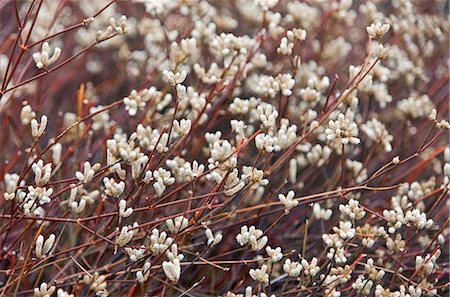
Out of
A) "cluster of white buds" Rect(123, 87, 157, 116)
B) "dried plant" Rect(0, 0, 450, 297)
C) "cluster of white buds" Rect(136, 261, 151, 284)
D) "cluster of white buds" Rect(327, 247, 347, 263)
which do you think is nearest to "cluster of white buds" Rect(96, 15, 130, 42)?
"dried plant" Rect(0, 0, 450, 297)

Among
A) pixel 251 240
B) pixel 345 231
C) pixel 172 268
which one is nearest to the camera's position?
pixel 172 268

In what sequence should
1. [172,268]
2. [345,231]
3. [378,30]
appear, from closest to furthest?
1. [172,268]
2. [345,231]
3. [378,30]

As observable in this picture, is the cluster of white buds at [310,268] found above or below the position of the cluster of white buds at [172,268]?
below

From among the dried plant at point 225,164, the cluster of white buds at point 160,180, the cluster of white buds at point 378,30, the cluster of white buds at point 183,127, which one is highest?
the cluster of white buds at point 378,30

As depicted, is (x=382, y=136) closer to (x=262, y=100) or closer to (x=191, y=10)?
(x=262, y=100)

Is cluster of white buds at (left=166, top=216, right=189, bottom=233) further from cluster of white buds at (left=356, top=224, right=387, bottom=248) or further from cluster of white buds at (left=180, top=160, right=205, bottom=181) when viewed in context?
cluster of white buds at (left=356, top=224, right=387, bottom=248)

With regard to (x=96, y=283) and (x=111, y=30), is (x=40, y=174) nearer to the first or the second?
(x=96, y=283)

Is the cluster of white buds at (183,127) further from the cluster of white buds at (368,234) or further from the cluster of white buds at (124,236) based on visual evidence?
the cluster of white buds at (368,234)

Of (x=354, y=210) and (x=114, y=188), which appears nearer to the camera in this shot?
(x=114, y=188)

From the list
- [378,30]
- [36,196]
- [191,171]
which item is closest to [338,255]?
[191,171]

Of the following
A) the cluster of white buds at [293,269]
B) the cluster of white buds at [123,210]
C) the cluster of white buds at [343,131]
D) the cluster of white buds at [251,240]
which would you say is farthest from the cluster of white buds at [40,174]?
the cluster of white buds at [343,131]
